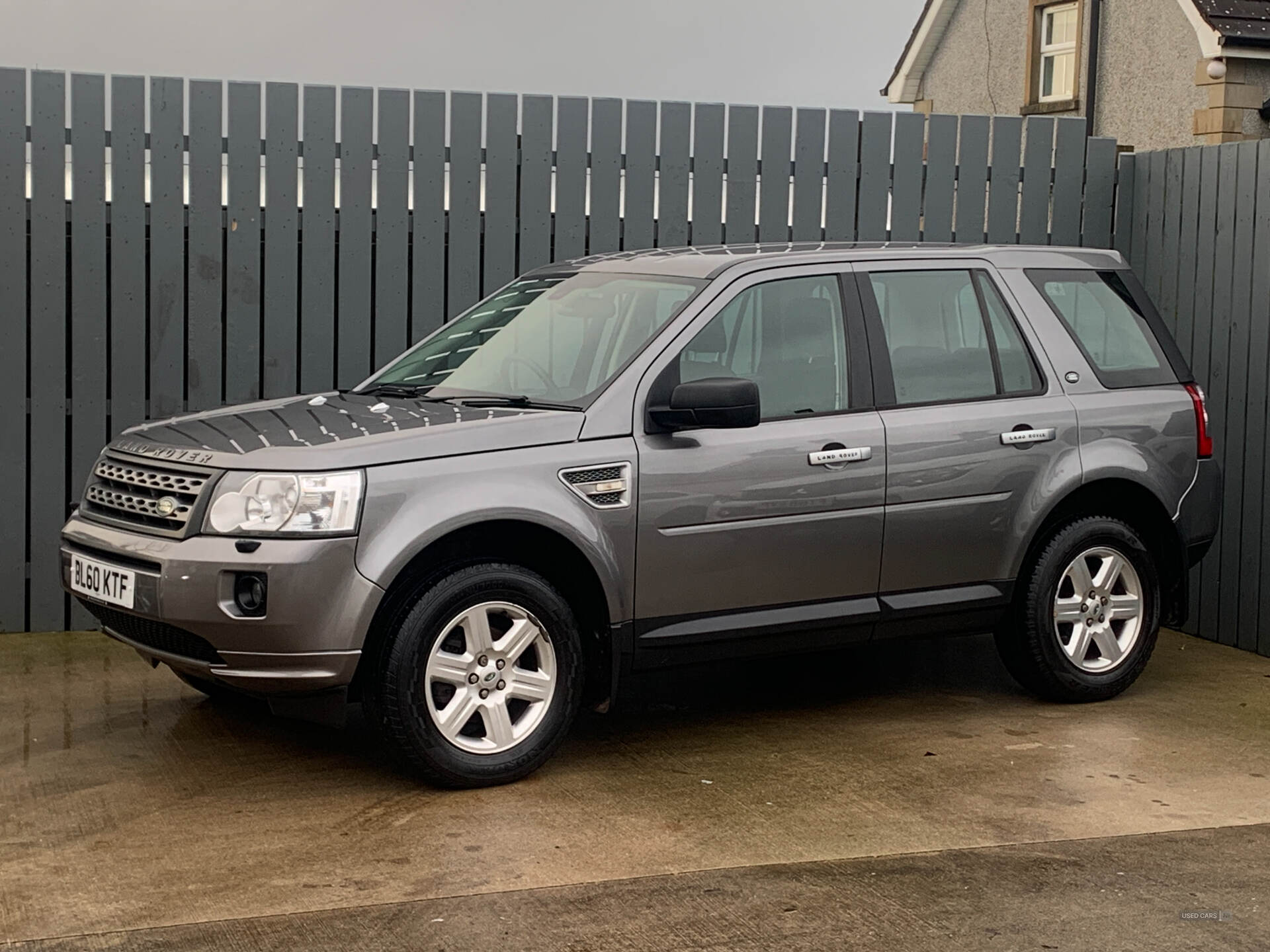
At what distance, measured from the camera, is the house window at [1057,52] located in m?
23.3

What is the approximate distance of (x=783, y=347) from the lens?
6254mm

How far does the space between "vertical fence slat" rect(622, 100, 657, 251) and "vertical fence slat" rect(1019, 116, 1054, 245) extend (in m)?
2.23

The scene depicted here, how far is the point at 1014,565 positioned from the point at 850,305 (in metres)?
1.27

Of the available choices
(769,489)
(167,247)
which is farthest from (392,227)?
(769,489)

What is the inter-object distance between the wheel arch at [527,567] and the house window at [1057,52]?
19.2 meters

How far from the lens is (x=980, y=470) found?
21.3 ft

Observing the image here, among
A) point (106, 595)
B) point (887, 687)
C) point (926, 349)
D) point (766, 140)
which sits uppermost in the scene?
point (766, 140)

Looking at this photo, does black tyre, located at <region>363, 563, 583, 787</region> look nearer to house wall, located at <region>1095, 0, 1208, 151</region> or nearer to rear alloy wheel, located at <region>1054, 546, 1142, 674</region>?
rear alloy wheel, located at <region>1054, 546, 1142, 674</region>

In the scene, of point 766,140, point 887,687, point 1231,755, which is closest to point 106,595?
point 887,687

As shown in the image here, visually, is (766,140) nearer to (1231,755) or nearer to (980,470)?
(980,470)

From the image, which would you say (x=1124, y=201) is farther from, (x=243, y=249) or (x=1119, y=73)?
(x=1119, y=73)

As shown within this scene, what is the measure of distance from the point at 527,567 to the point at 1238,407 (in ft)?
14.7

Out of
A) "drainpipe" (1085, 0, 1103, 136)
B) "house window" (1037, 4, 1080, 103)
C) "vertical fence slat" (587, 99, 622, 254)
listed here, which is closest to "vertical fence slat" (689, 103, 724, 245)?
"vertical fence slat" (587, 99, 622, 254)

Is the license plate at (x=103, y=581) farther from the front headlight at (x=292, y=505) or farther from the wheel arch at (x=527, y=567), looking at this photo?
the wheel arch at (x=527, y=567)
